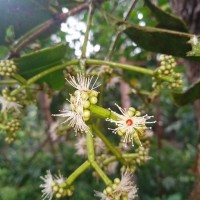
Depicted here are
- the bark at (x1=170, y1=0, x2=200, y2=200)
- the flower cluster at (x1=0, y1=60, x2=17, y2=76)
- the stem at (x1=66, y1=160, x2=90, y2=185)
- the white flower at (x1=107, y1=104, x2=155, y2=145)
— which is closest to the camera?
the white flower at (x1=107, y1=104, x2=155, y2=145)

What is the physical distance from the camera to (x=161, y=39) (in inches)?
38.2

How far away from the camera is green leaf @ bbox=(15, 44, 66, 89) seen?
0.96 metres

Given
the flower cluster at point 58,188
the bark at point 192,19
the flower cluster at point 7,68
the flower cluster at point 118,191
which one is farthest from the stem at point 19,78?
the bark at point 192,19

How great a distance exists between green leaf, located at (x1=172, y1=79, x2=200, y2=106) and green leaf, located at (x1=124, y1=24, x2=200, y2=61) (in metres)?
0.06

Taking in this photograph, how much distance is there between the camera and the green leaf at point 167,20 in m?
0.99

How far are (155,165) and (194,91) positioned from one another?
4.23 feet

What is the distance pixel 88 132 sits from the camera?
0.77 metres

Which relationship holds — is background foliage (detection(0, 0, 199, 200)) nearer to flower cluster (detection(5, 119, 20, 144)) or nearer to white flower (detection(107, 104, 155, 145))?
flower cluster (detection(5, 119, 20, 144))

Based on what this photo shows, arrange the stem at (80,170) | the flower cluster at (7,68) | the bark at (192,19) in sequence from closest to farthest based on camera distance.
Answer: the stem at (80,170), the flower cluster at (7,68), the bark at (192,19)

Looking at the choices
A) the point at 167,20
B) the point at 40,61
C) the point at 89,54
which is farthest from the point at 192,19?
the point at 89,54

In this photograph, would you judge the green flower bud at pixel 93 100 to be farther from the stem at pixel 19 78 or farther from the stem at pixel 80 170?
the stem at pixel 19 78

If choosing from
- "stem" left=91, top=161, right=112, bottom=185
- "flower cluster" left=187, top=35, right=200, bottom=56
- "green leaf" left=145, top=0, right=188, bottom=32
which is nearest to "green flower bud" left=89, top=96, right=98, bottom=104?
"stem" left=91, top=161, right=112, bottom=185

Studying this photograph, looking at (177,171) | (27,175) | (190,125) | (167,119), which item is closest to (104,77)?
(27,175)

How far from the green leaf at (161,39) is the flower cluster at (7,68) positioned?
287 millimetres
